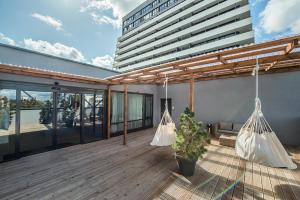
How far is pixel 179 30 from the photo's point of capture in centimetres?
2577

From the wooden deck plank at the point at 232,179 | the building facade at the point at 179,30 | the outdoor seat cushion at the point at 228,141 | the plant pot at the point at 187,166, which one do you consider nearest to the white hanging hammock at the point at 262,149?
the wooden deck plank at the point at 232,179

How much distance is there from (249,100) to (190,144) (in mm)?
4345

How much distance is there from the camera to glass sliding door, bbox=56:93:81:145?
440cm

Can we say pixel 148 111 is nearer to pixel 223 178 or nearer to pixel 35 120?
pixel 35 120

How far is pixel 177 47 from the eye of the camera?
84.0 ft

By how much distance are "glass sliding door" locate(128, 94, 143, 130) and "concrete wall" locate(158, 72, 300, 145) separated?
6.53 feet

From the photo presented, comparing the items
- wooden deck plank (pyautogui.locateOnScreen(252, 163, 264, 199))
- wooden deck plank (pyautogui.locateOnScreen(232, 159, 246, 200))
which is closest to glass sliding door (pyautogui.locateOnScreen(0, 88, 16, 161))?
wooden deck plank (pyautogui.locateOnScreen(232, 159, 246, 200))

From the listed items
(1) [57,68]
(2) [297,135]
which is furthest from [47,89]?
(2) [297,135]

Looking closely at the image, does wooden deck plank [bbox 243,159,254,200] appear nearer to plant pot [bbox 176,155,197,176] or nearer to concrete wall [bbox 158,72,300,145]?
plant pot [bbox 176,155,197,176]

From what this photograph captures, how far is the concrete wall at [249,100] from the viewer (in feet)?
15.9

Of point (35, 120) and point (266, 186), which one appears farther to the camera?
point (35, 120)

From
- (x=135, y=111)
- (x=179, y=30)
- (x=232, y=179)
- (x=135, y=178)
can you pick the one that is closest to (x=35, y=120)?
(x=135, y=178)

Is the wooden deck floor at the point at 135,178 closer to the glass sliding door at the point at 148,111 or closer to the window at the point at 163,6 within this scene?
the glass sliding door at the point at 148,111

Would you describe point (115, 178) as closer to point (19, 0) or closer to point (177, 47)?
point (19, 0)
